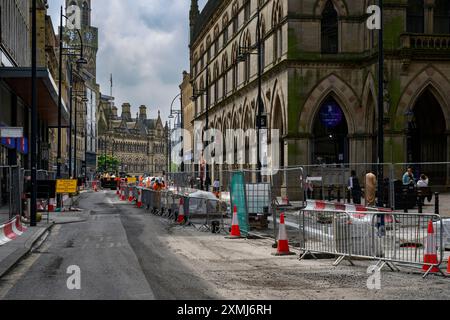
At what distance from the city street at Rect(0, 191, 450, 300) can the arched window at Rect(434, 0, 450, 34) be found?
2774 cm

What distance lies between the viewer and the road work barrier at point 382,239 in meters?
13.0

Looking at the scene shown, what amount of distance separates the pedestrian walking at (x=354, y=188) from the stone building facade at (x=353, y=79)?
1459 cm

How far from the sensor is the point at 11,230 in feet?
64.7

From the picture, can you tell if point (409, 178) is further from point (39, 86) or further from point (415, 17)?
point (39, 86)

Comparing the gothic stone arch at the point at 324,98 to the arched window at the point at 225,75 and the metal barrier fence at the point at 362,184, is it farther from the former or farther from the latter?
the arched window at the point at 225,75

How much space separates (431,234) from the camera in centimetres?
1263

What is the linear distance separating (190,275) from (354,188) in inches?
517

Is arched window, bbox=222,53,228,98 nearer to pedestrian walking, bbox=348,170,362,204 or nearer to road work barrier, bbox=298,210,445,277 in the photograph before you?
pedestrian walking, bbox=348,170,362,204

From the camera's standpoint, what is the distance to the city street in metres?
10.3

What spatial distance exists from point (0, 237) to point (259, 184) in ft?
24.0

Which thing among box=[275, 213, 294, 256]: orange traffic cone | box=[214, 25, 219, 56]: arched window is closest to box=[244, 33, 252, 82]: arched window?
box=[214, 25, 219, 56]: arched window

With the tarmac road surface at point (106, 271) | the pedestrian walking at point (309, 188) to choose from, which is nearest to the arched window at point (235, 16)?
the pedestrian walking at point (309, 188)

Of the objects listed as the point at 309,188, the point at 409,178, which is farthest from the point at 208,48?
the point at 409,178
